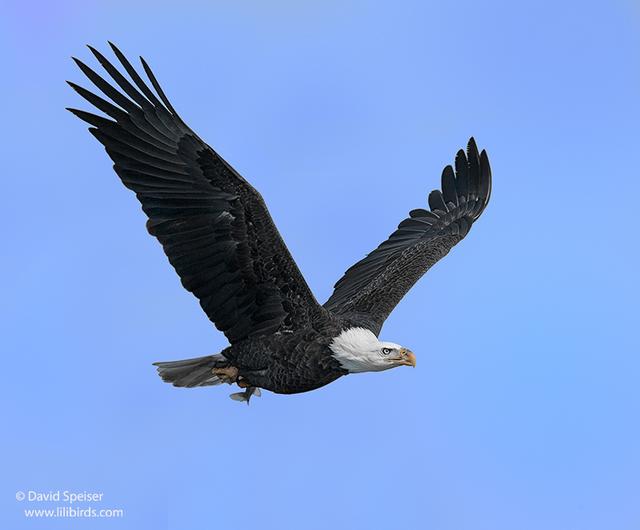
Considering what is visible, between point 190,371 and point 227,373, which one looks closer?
point 227,373

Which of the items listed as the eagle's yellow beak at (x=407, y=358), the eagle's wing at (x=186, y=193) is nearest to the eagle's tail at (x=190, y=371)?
the eagle's wing at (x=186, y=193)

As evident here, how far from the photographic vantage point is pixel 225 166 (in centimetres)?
1041

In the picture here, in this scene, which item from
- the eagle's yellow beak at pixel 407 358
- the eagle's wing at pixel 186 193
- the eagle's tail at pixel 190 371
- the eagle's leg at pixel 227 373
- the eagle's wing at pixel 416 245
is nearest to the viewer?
the eagle's wing at pixel 186 193

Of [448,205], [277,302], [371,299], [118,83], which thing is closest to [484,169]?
[448,205]

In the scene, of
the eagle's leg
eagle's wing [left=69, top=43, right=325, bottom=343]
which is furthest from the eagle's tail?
eagle's wing [left=69, top=43, right=325, bottom=343]

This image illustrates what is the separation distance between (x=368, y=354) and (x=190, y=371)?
198 centimetres

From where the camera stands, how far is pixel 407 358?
1066 cm

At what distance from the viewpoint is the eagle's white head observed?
35.0 ft

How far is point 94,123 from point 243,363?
2.43 metres

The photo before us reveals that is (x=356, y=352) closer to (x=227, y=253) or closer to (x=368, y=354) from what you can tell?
(x=368, y=354)

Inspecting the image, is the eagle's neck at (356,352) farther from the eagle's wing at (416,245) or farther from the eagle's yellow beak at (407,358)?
the eagle's wing at (416,245)

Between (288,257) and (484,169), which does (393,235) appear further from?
(288,257)

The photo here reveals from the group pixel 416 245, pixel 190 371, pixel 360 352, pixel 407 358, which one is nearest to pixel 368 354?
pixel 360 352

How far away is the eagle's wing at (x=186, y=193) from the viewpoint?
10445mm
